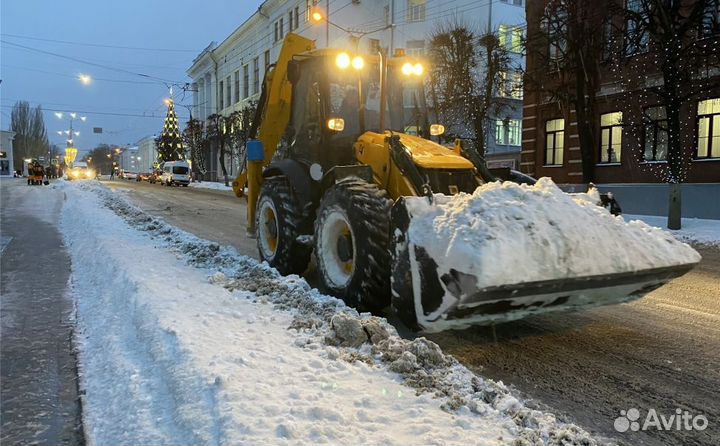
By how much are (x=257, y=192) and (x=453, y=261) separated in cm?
509

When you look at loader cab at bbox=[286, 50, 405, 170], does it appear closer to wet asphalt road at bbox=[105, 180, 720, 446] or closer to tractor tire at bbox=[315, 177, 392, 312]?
tractor tire at bbox=[315, 177, 392, 312]

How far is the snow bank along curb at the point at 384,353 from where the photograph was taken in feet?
10.0

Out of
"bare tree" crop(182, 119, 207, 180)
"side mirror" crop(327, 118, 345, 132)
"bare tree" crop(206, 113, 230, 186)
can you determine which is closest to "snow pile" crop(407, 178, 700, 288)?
"side mirror" crop(327, 118, 345, 132)

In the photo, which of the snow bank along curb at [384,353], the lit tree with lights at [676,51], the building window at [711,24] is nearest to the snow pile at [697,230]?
the lit tree with lights at [676,51]

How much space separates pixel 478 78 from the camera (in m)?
25.7

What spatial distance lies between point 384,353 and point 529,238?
1.33 metres

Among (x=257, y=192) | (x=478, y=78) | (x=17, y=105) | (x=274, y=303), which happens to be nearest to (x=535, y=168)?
(x=478, y=78)

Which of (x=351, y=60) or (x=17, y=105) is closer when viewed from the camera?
(x=351, y=60)

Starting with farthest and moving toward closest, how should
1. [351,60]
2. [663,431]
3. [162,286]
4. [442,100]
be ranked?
[442,100] < [351,60] < [162,286] < [663,431]

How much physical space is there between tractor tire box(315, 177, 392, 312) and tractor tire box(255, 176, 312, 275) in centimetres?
94

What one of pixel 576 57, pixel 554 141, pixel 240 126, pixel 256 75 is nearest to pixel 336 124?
pixel 576 57

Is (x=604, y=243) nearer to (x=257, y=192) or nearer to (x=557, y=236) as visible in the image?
(x=557, y=236)

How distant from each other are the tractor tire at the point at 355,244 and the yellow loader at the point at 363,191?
0.03ft

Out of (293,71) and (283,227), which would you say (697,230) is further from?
(293,71)
